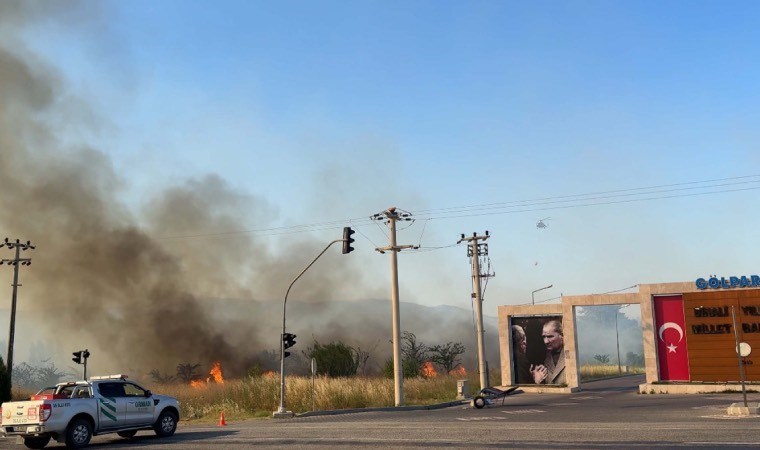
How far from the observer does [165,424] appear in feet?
68.8

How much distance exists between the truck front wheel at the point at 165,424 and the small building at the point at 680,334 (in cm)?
2704

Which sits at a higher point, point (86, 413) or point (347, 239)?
point (347, 239)

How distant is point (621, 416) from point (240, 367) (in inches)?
2373

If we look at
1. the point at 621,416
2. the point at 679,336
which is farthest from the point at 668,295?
the point at 621,416

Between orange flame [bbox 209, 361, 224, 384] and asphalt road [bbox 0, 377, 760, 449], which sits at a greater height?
asphalt road [bbox 0, 377, 760, 449]

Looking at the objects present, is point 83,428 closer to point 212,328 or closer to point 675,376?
point 675,376

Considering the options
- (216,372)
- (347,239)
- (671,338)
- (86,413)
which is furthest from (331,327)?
(86,413)

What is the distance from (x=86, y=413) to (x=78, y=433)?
560 mm

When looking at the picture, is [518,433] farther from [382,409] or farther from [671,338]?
[671,338]

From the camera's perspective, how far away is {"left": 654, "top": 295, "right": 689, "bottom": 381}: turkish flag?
3859cm

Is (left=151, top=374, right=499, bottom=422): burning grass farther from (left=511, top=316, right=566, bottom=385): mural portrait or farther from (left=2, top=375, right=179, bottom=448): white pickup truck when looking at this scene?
(left=2, top=375, right=179, bottom=448): white pickup truck

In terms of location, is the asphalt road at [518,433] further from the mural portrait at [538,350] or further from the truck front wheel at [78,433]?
the mural portrait at [538,350]

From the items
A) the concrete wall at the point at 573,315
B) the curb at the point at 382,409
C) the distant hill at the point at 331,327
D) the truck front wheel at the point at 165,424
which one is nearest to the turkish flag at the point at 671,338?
the concrete wall at the point at 573,315

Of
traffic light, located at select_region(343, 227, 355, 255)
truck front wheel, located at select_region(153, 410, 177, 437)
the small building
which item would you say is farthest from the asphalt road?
the small building
